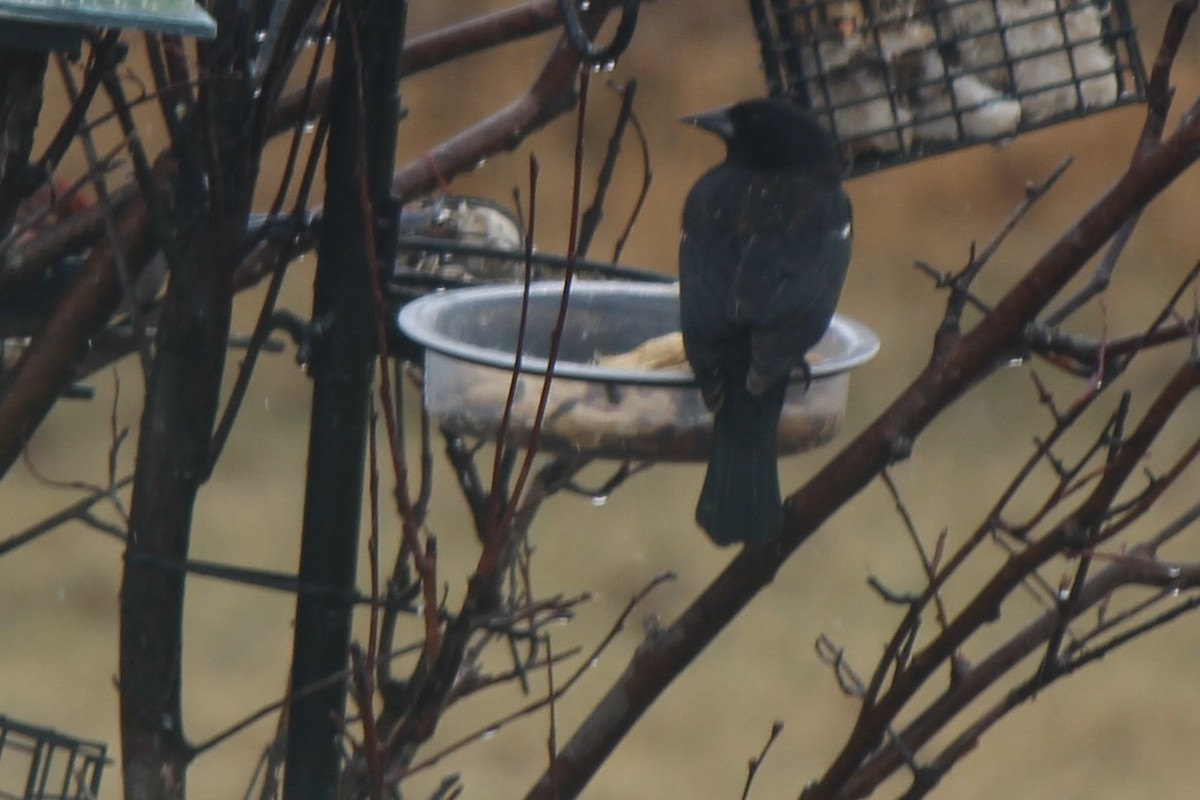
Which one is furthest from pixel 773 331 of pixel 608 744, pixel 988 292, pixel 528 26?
pixel 988 292

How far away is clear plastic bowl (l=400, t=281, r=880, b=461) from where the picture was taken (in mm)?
1695

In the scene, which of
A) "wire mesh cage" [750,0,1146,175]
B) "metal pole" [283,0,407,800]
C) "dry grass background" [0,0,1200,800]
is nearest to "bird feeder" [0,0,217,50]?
"metal pole" [283,0,407,800]

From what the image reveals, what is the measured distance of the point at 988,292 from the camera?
9.22 m

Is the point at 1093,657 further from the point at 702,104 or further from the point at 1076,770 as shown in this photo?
the point at 702,104

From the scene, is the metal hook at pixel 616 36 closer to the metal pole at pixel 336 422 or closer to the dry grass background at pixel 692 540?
A: the metal pole at pixel 336 422

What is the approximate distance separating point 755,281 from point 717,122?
1.59 ft

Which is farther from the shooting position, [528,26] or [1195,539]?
[1195,539]

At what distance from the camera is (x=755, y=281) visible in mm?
2268

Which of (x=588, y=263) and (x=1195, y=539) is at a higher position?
(x=1195, y=539)

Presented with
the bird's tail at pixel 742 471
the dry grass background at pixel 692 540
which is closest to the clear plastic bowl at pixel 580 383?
the bird's tail at pixel 742 471

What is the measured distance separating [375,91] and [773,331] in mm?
652

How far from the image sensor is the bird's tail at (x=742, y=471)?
188 cm

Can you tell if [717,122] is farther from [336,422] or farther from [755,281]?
[336,422]

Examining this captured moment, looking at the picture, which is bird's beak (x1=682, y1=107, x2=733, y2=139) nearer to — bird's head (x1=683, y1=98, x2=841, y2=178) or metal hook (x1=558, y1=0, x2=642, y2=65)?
bird's head (x1=683, y1=98, x2=841, y2=178)
